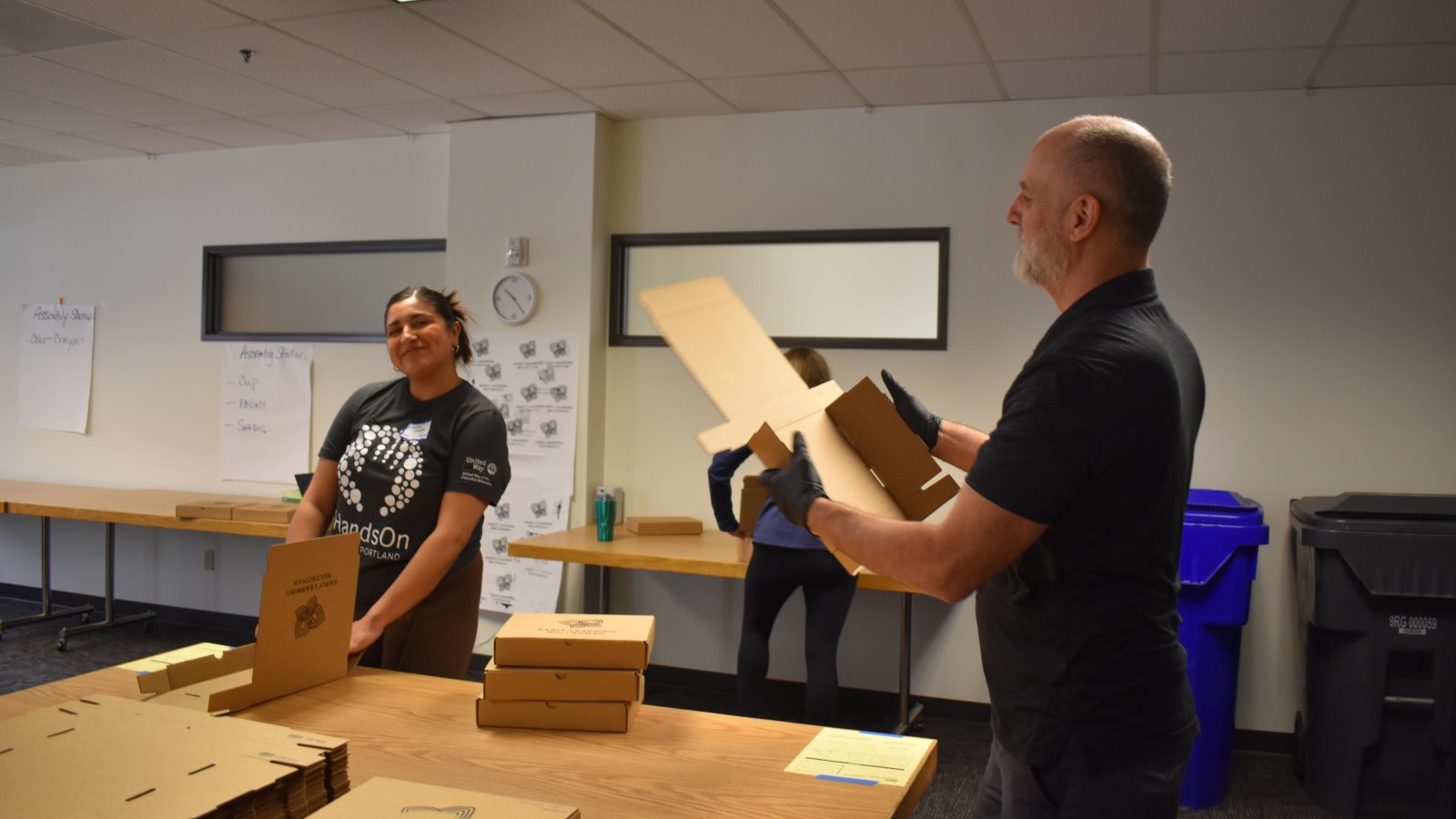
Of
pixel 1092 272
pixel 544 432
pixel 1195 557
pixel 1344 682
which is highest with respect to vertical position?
pixel 1092 272

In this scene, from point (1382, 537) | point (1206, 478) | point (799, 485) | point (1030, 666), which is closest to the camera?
point (1030, 666)

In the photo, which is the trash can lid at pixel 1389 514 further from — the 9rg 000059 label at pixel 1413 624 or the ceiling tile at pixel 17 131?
the ceiling tile at pixel 17 131

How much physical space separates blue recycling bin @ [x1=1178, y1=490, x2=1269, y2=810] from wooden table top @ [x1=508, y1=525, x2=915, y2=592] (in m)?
0.95

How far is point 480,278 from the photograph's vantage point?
472cm

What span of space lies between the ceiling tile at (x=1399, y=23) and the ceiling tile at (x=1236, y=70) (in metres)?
0.17

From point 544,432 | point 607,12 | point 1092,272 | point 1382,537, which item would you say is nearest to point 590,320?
point 544,432

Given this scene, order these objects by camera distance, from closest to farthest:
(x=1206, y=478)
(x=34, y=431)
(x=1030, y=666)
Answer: (x=1030, y=666) < (x=1206, y=478) < (x=34, y=431)

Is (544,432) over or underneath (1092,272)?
underneath

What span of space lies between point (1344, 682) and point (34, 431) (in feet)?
21.5

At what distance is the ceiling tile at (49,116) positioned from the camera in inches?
179

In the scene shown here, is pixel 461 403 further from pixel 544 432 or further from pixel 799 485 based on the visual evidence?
pixel 544 432

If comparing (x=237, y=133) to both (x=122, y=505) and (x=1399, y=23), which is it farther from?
(x=1399, y=23)

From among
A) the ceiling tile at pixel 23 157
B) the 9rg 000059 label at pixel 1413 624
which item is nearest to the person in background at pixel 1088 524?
the 9rg 000059 label at pixel 1413 624

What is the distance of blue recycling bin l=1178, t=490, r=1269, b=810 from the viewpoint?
11.0 feet
